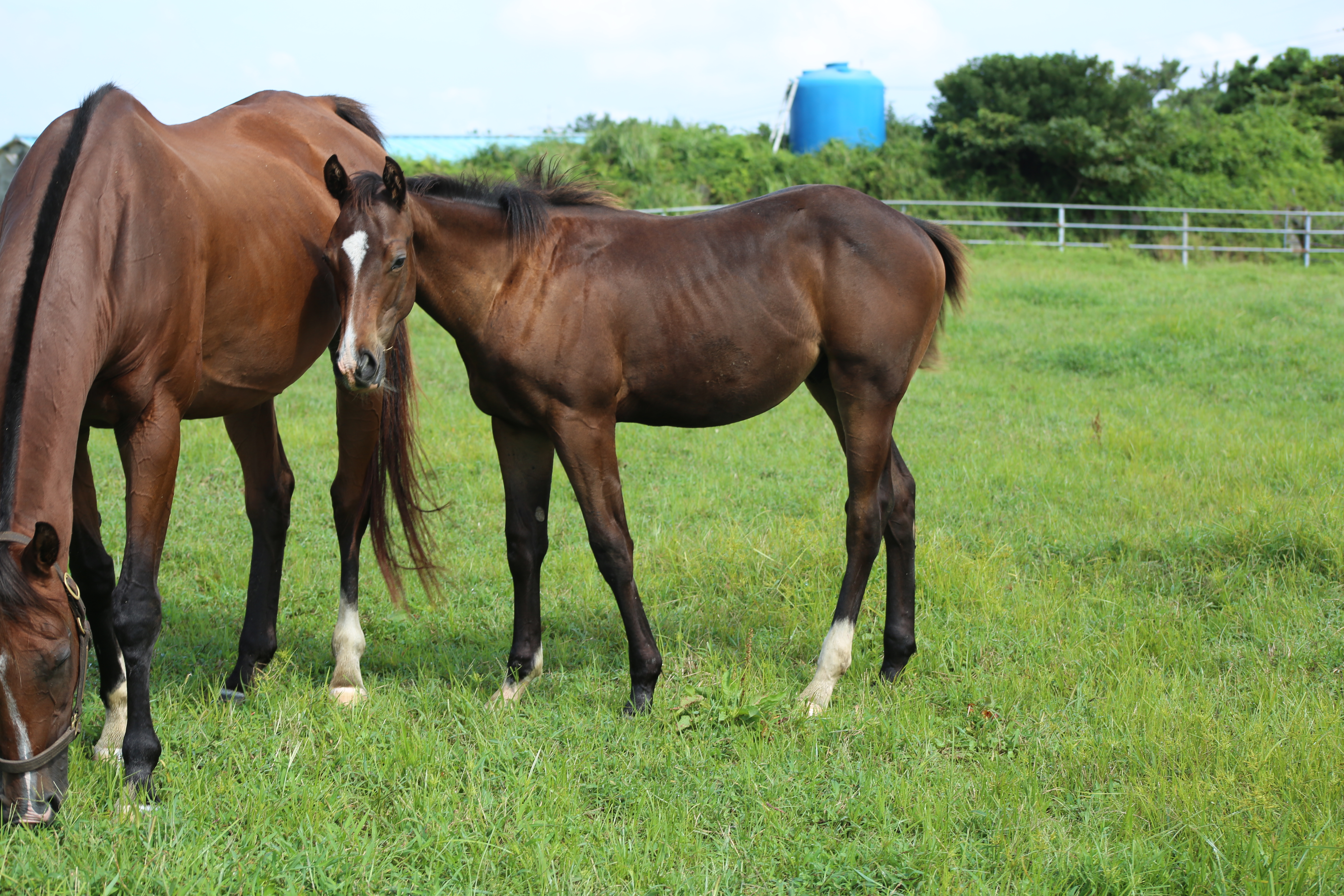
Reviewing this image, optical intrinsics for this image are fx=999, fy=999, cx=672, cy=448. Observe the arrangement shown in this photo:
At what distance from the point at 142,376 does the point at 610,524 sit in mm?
1608

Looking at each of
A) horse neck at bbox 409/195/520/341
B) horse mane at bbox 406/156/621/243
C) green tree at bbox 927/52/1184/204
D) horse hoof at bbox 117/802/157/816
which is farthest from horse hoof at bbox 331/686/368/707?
green tree at bbox 927/52/1184/204

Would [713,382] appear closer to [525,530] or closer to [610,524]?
[610,524]

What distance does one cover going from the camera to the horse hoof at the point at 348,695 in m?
3.76

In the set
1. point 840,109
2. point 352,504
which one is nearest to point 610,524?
point 352,504

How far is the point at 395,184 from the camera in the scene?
3.25 metres

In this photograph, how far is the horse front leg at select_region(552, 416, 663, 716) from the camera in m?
3.62

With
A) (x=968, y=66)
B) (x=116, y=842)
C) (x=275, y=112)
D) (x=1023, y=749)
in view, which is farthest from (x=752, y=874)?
(x=968, y=66)

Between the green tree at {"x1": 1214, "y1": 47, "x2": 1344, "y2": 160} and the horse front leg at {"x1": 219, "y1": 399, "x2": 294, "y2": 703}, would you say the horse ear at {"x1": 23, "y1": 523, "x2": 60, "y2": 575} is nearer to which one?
the horse front leg at {"x1": 219, "y1": 399, "x2": 294, "y2": 703}

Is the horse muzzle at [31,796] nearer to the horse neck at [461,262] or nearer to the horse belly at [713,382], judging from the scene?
the horse neck at [461,262]

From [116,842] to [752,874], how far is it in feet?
5.59

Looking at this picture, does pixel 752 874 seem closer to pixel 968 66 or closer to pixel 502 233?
pixel 502 233

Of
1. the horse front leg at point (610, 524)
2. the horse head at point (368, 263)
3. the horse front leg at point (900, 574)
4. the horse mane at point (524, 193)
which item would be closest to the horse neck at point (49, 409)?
the horse head at point (368, 263)

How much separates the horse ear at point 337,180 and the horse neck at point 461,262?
26 centimetres

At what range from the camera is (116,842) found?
105 inches
